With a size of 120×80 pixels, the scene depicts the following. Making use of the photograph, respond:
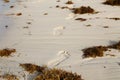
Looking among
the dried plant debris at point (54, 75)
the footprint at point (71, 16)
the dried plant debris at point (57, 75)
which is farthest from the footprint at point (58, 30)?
the dried plant debris at point (57, 75)

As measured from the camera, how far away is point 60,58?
22.8ft

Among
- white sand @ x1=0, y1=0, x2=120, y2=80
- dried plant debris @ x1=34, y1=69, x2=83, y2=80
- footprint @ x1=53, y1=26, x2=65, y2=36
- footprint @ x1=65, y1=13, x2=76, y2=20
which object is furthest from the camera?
footprint @ x1=65, y1=13, x2=76, y2=20

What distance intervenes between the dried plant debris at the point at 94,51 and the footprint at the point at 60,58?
15.8 inches

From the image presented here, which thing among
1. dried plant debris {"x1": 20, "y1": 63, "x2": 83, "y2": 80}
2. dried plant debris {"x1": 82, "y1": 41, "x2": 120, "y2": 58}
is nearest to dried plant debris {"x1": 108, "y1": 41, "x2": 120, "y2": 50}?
dried plant debris {"x1": 82, "y1": 41, "x2": 120, "y2": 58}

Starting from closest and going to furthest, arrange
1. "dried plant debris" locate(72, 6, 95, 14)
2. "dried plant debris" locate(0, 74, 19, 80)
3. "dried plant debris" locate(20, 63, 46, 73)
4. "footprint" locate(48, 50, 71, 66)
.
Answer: "dried plant debris" locate(0, 74, 19, 80), "dried plant debris" locate(20, 63, 46, 73), "footprint" locate(48, 50, 71, 66), "dried plant debris" locate(72, 6, 95, 14)

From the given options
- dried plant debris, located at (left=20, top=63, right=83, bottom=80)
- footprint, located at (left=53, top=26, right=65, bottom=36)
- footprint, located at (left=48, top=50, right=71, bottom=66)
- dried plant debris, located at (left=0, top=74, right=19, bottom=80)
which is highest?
dried plant debris, located at (left=20, top=63, right=83, bottom=80)

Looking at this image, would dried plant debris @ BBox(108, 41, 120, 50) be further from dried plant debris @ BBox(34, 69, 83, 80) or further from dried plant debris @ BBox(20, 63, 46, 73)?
dried plant debris @ BBox(20, 63, 46, 73)

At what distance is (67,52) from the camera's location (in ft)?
23.7

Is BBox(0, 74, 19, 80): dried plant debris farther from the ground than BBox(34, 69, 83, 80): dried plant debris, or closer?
closer

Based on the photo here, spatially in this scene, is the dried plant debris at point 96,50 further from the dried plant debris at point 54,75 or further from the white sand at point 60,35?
the dried plant debris at point 54,75

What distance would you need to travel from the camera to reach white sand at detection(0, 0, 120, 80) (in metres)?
6.61

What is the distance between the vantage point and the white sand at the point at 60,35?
6.61 metres

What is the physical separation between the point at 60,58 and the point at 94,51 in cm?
78

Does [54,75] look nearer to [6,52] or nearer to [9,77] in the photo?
[9,77]
